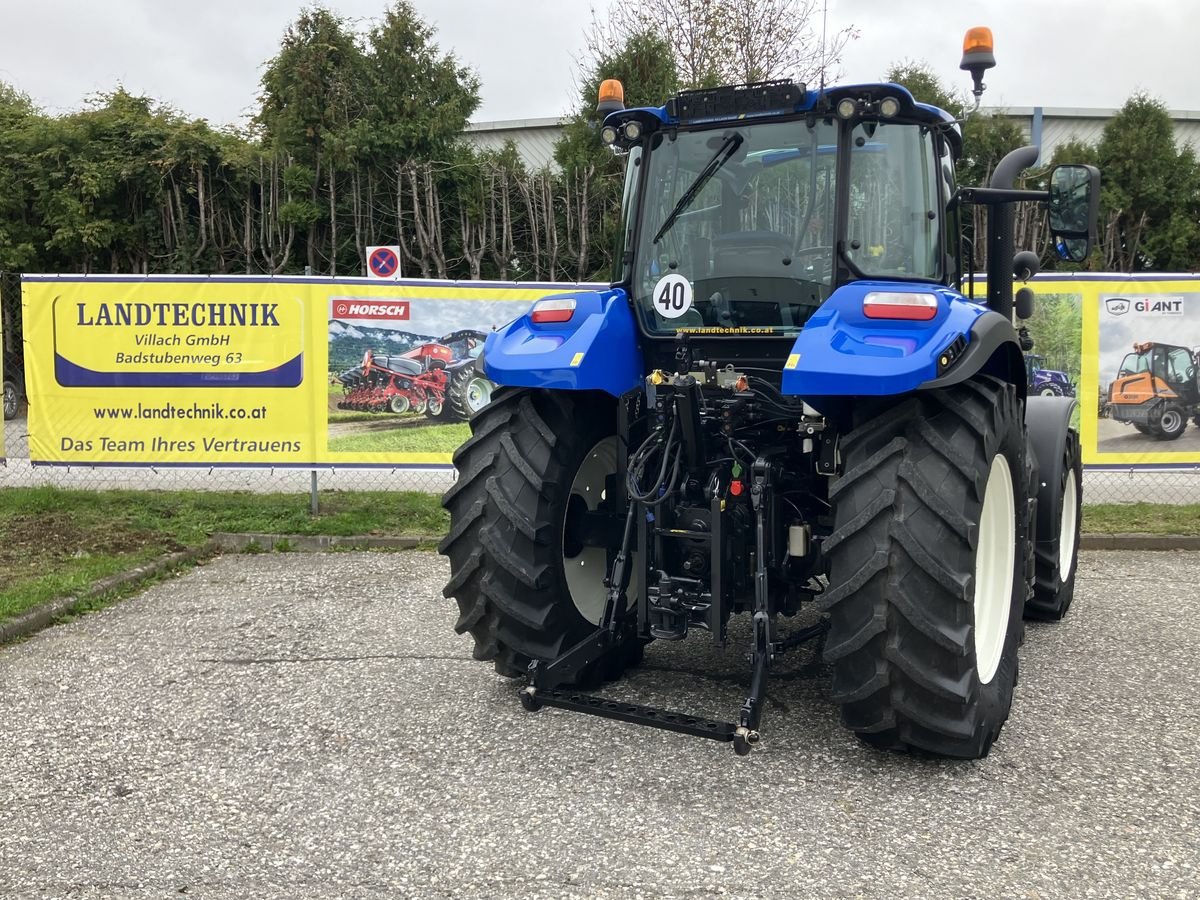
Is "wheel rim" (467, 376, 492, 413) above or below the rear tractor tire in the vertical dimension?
above

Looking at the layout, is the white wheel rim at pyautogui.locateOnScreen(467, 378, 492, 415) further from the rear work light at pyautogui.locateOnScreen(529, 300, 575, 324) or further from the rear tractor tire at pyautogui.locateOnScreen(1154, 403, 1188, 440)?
the rear tractor tire at pyautogui.locateOnScreen(1154, 403, 1188, 440)

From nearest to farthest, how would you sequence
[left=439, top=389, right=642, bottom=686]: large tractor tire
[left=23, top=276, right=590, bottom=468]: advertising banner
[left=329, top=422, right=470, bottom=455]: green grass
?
1. [left=439, top=389, right=642, bottom=686]: large tractor tire
2. [left=23, top=276, right=590, bottom=468]: advertising banner
3. [left=329, top=422, right=470, bottom=455]: green grass

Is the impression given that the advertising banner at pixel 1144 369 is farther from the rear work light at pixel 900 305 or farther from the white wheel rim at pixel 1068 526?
the rear work light at pixel 900 305

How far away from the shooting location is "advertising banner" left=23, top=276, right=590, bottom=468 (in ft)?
27.4

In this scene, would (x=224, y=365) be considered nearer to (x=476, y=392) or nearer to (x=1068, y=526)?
(x=476, y=392)

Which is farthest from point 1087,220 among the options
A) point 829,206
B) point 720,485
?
point 720,485

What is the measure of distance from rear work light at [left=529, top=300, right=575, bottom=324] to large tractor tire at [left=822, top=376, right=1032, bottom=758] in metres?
1.33

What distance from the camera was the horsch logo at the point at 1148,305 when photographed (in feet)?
28.0

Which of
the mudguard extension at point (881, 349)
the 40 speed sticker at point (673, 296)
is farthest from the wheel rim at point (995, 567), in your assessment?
the 40 speed sticker at point (673, 296)

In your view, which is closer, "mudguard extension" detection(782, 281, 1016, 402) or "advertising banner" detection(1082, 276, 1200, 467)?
"mudguard extension" detection(782, 281, 1016, 402)

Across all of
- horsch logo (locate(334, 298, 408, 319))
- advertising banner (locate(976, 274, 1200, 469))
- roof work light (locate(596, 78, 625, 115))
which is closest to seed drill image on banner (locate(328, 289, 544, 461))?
horsch logo (locate(334, 298, 408, 319))

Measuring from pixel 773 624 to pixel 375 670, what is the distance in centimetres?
203

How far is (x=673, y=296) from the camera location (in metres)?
4.53

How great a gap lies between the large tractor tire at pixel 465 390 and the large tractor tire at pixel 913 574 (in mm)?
5391
